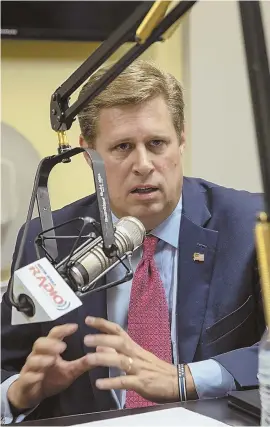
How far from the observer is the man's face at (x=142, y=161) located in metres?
1.30

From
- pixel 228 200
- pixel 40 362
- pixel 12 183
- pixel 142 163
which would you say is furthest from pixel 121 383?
pixel 12 183

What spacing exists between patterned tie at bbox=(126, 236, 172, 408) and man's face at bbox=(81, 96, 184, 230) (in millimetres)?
121

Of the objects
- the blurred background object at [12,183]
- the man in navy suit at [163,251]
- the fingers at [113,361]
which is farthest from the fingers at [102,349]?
the blurred background object at [12,183]

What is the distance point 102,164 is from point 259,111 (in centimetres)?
33

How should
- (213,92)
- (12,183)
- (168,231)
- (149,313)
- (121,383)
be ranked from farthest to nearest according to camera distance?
(213,92) < (12,183) < (168,231) < (149,313) < (121,383)

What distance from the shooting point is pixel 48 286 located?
643mm

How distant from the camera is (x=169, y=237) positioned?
1.38 meters

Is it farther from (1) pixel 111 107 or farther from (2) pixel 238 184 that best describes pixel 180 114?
(2) pixel 238 184

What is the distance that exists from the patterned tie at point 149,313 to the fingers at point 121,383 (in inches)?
7.8

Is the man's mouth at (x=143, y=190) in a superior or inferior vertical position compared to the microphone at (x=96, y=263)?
superior

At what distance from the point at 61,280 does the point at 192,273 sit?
728 mm

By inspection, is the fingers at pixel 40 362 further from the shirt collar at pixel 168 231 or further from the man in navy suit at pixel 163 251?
the shirt collar at pixel 168 231

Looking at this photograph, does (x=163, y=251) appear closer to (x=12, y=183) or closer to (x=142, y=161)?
(x=142, y=161)

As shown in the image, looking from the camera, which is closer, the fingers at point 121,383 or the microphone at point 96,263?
the microphone at point 96,263
